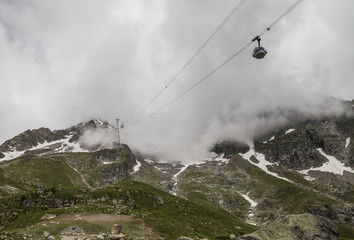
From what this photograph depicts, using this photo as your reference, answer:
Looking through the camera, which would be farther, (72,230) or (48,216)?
(48,216)

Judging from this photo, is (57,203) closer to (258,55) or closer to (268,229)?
(268,229)

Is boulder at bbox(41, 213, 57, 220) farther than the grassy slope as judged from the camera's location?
No

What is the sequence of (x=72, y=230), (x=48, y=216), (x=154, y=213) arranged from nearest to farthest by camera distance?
(x=72, y=230) < (x=48, y=216) < (x=154, y=213)

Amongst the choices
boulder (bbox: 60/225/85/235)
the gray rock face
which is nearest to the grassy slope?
boulder (bbox: 60/225/85/235)

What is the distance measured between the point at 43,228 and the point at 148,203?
8147 cm

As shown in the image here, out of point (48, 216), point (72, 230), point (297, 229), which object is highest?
point (48, 216)

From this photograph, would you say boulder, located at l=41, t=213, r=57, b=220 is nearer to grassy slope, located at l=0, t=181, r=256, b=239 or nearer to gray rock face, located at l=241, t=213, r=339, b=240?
grassy slope, located at l=0, t=181, r=256, b=239

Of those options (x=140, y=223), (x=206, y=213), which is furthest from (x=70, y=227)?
(x=206, y=213)

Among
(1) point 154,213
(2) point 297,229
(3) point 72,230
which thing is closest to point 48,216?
(3) point 72,230

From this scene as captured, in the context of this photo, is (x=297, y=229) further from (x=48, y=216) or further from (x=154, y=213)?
(x=154, y=213)

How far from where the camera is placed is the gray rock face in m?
40.7

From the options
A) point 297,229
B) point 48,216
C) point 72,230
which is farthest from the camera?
point 48,216

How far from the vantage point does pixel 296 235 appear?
41156mm

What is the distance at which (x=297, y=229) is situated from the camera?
1649 inches
